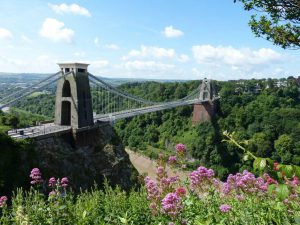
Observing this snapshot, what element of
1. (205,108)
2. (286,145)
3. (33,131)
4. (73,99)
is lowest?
(286,145)

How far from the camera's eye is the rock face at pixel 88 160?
2023cm

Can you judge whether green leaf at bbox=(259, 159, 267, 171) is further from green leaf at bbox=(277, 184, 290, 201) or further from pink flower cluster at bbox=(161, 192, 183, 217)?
pink flower cluster at bbox=(161, 192, 183, 217)

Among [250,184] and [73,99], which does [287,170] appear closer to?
[250,184]

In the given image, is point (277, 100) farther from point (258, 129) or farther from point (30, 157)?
point (30, 157)

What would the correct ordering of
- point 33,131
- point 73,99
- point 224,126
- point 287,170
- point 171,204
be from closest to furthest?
1. point 287,170
2. point 171,204
3. point 33,131
4. point 73,99
5. point 224,126

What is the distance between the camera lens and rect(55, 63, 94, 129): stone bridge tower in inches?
938

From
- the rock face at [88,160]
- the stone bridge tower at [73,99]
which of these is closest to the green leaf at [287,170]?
the rock face at [88,160]

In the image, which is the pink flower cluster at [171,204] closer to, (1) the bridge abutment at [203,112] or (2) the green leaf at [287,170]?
(2) the green leaf at [287,170]

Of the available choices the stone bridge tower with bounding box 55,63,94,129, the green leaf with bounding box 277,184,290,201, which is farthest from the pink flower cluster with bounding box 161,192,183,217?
the stone bridge tower with bounding box 55,63,94,129

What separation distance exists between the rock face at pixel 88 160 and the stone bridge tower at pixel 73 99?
134 centimetres

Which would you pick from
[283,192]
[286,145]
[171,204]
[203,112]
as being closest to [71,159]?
[171,204]

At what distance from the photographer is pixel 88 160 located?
2375 centimetres

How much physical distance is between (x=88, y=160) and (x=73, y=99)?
407 centimetres

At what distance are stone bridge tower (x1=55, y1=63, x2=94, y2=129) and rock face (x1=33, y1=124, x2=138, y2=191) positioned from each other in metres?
1.34
